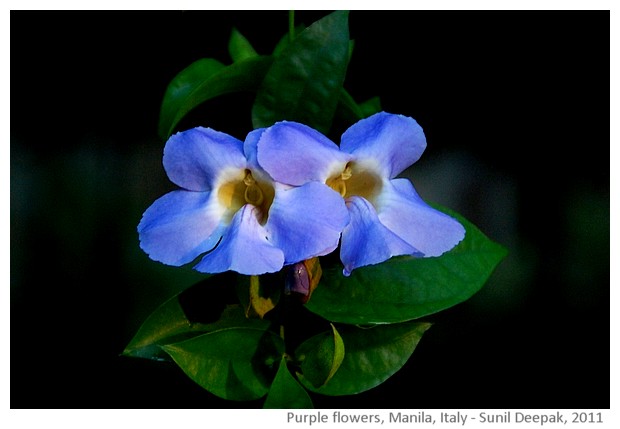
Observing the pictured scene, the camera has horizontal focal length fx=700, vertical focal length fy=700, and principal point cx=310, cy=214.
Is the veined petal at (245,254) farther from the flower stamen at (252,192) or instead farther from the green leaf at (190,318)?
the green leaf at (190,318)

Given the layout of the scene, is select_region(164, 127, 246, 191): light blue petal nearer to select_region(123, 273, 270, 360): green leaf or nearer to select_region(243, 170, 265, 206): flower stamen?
select_region(243, 170, 265, 206): flower stamen

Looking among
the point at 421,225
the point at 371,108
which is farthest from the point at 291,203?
the point at 371,108

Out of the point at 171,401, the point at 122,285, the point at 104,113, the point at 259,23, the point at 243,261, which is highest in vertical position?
the point at 259,23

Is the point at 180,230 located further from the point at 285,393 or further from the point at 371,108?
the point at 371,108

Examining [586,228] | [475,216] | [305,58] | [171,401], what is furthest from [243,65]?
[586,228]

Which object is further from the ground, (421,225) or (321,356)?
(421,225)

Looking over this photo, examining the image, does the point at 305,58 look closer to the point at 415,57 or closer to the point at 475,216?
the point at 415,57
